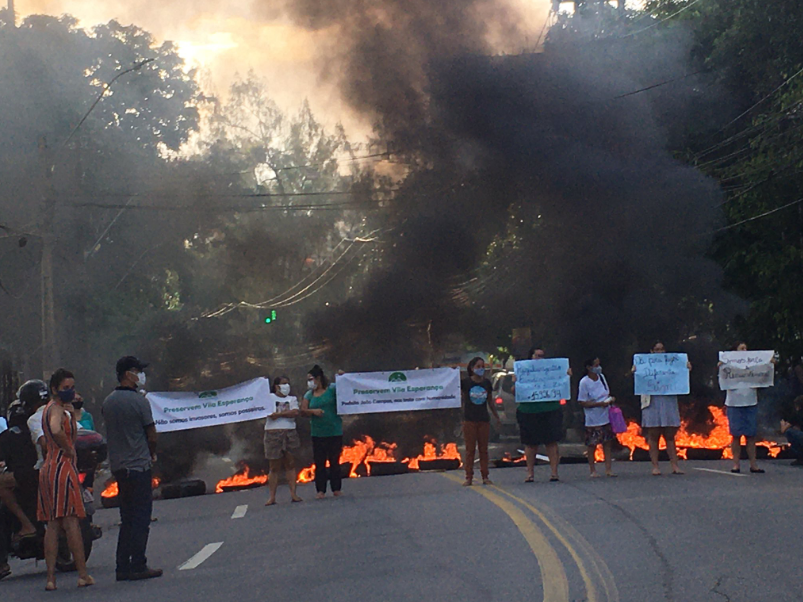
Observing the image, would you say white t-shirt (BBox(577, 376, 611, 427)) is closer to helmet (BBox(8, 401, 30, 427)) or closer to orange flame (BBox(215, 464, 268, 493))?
Result: orange flame (BBox(215, 464, 268, 493))

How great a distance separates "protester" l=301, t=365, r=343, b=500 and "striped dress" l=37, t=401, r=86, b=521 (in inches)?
234

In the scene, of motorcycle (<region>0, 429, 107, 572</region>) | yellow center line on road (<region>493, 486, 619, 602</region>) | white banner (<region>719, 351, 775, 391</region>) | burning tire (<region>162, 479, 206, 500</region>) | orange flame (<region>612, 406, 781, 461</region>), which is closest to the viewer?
yellow center line on road (<region>493, 486, 619, 602</region>)

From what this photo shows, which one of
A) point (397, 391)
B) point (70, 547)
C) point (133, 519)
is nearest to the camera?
point (70, 547)

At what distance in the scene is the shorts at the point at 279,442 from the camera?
1517 centimetres

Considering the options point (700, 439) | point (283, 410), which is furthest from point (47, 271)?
point (700, 439)

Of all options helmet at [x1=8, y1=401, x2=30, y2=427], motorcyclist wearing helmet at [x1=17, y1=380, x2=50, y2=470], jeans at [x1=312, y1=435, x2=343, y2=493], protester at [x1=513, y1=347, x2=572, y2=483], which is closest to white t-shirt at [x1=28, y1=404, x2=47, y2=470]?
motorcyclist wearing helmet at [x1=17, y1=380, x2=50, y2=470]

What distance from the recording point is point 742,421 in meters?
15.2

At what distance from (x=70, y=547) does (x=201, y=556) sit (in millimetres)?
1557

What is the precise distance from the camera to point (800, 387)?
17953 mm

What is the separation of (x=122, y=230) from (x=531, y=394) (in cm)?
2677

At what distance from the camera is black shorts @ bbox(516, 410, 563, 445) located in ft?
50.8

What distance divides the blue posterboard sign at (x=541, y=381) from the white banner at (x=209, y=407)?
165 inches

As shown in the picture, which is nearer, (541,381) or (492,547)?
(492,547)

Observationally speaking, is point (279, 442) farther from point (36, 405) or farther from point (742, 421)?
point (742, 421)
